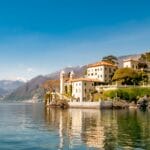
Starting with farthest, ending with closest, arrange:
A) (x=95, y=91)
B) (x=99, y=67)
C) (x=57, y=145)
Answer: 1. (x=99, y=67)
2. (x=95, y=91)
3. (x=57, y=145)

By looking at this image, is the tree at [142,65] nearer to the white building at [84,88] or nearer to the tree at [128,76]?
the tree at [128,76]

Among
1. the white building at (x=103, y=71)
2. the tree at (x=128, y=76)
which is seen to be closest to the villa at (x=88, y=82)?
the white building at (x=103, y=71)

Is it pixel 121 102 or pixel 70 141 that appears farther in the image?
pixel 121 102

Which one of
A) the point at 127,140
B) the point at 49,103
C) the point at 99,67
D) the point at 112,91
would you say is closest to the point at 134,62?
the point at 99,67

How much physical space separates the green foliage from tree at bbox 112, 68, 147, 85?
22.9ft

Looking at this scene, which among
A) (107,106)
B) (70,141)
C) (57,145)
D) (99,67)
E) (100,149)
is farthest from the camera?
(99,67)

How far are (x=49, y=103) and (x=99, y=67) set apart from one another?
27.7m

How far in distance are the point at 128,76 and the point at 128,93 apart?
8948 millimetres

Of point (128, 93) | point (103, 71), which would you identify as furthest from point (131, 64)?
point (128, 93)

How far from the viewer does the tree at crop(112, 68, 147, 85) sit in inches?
5945

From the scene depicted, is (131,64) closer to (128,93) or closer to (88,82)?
(88,82)

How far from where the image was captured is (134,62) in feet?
547

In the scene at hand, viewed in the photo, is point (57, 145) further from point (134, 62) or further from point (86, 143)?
point (134, 62)

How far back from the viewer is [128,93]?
144875 mm
